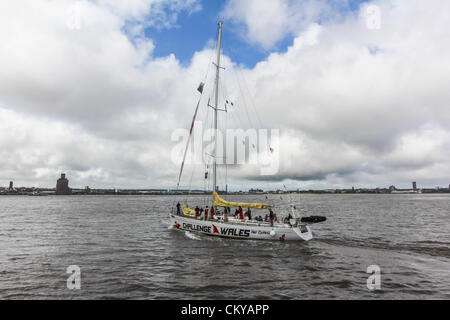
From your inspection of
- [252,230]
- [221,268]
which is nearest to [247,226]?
[252,230]

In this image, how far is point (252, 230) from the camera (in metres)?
22.7

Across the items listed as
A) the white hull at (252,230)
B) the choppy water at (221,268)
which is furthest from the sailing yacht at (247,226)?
the choppy water at (221,268)

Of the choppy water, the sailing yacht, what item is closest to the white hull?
the sailing yacht

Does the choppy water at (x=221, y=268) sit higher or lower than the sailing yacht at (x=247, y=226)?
lower

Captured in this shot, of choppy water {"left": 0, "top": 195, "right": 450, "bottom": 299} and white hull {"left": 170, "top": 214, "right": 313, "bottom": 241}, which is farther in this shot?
white hull {"left": 170, "top": 214, "right": 313, "bottom": 241}

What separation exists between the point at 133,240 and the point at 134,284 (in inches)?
521

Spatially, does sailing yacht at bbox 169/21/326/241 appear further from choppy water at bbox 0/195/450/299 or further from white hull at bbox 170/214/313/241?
choppy water at bbox 0/195/450/299

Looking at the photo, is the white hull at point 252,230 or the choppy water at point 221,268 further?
the white hull at point 252,230

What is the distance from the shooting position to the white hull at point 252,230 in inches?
866

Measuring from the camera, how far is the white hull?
72.2 ft

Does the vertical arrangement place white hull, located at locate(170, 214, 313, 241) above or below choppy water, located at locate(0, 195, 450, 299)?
above

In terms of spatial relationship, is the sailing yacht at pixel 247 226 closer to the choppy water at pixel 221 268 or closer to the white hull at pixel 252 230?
the white hull at pixel 252 230
